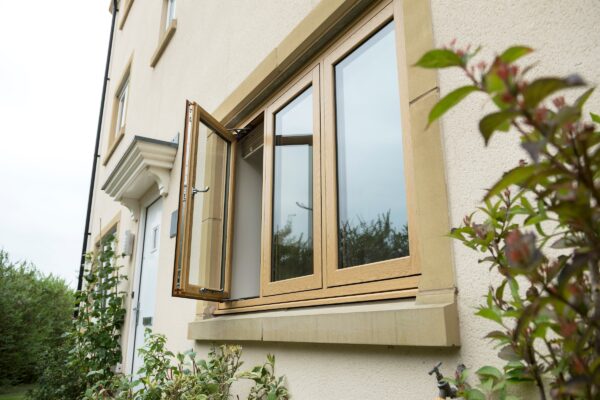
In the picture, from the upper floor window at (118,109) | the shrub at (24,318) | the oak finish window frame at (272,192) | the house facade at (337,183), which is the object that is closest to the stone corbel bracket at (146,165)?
the house facade at (337,183)

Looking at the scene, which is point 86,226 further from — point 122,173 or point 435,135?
point 435,135

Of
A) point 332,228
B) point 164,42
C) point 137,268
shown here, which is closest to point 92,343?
point 137,268

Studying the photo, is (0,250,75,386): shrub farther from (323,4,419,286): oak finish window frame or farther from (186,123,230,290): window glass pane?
(323,4,419,286): oak finish window frame

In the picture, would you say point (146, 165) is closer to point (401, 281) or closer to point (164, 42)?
point (164, 42)

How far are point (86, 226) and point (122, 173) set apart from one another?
214 inches

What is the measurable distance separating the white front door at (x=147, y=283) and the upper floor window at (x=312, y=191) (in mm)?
1978

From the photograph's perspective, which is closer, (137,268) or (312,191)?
(312,191)

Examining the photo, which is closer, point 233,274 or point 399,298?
point 399,298

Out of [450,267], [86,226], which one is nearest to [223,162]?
[450,267]

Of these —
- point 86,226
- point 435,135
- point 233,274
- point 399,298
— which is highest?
point 86,226

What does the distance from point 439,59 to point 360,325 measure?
1.44 m

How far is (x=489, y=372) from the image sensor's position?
4.39ft

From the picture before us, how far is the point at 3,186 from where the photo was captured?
29844 mm

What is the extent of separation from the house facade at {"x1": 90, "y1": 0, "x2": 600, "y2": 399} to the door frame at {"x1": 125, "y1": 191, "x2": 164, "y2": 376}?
1.02 metres
